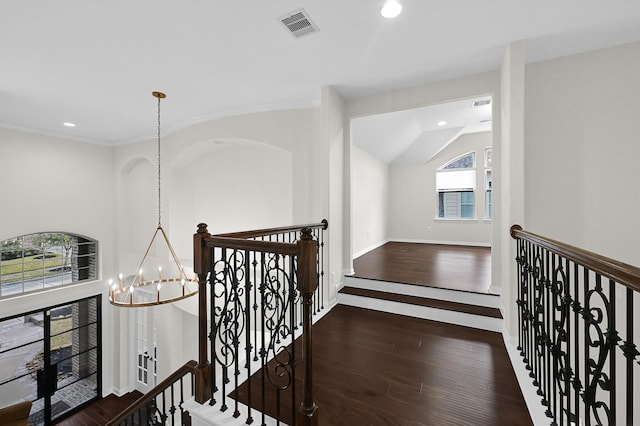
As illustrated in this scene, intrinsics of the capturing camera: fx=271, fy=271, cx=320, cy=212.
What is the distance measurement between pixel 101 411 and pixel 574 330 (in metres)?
8.32

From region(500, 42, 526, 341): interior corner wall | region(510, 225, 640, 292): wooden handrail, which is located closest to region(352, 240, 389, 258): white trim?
region(500, 42, 526, 341): interior corner wall

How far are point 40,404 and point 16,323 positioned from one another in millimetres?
1796

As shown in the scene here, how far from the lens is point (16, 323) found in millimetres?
→ 5199

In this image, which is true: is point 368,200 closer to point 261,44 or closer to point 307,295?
point 261,44

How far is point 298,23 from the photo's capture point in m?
2.32

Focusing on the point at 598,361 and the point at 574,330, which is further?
the point at 574,330


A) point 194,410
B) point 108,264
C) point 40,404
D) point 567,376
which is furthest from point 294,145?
point 40,404

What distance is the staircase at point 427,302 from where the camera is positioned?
2895 millimetres

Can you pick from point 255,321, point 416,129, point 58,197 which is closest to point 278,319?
point 255,321

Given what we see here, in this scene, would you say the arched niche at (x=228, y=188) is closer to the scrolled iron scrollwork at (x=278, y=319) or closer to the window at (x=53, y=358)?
the scrolled iron scrollwork at (x=278, y=319)

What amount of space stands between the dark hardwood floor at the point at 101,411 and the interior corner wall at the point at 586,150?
832 centimetres

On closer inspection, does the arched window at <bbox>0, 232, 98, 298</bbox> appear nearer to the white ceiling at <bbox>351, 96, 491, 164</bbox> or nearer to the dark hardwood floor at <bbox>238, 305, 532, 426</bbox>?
the dark hardwood floor at <bbox>238, 305, 532, 426</bbox>

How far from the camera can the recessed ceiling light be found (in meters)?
2.08

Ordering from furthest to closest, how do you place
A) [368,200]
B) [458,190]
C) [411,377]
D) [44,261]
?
1. [458,190]
2. [368,200]
3. [44,261]
4. [411,377]
